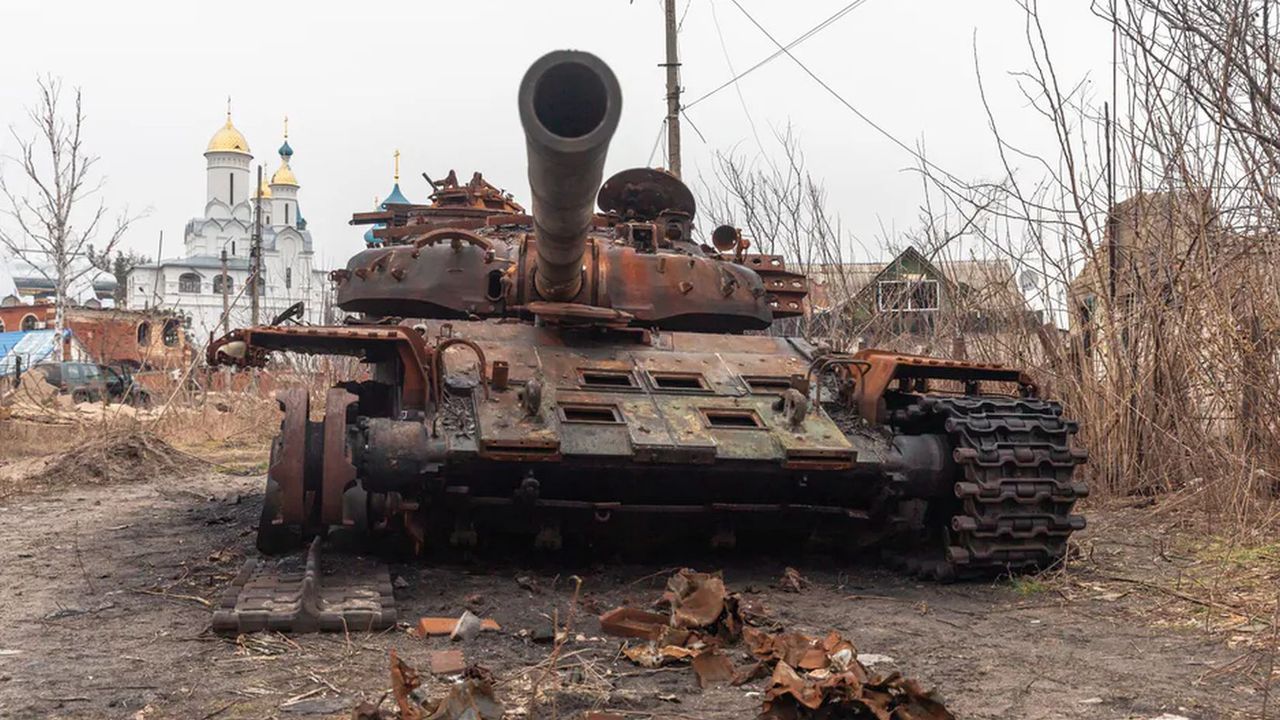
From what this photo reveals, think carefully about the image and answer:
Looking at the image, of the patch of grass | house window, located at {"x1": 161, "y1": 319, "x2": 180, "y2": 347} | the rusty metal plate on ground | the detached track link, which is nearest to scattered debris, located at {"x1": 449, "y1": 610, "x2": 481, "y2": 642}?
the rusty metal plate on ground

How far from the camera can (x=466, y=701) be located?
11.8ft

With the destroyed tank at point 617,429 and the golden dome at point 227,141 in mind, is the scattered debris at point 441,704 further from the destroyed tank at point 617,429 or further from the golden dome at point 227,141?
the golden dome at point 227,141

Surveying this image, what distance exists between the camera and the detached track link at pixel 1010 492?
6.07 m

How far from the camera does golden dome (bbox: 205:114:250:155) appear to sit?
6462 centimetres

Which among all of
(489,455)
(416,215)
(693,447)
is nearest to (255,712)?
(489,455)

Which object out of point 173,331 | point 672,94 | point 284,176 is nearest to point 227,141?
point 284,176

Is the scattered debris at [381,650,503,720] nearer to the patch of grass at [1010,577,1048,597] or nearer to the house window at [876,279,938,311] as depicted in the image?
the patch of grass at [1010,577,1048,597]

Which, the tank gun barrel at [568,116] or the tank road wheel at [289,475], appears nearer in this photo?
the tank gun barrel at [568,116]

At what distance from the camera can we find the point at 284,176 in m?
68.0

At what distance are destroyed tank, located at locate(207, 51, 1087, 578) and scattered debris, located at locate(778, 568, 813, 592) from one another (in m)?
0.32

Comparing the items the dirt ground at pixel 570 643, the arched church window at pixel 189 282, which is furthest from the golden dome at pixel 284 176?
the dirt ground at pixel 570 643

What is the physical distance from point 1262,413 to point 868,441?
2.41 metres

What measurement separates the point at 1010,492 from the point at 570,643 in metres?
2.29

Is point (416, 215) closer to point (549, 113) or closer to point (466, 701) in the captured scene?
point (549, 113)
